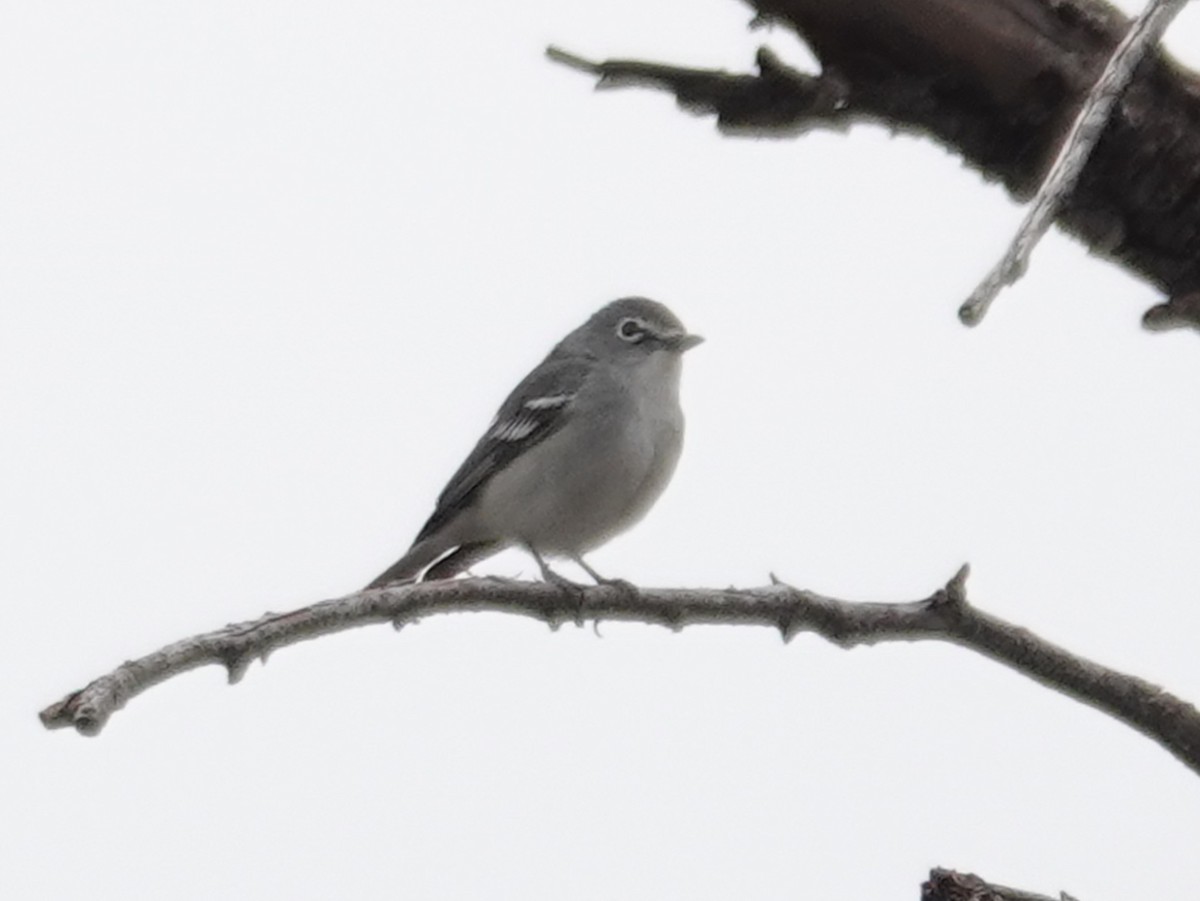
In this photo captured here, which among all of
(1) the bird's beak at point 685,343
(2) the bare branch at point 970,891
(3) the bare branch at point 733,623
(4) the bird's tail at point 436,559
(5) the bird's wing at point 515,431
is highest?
(1) the bird's beak at point 685,343

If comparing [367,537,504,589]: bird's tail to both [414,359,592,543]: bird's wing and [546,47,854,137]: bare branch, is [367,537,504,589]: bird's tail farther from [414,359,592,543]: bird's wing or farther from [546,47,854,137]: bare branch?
[546,47,854,137]: bare branch

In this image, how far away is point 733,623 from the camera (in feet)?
→ 13.5

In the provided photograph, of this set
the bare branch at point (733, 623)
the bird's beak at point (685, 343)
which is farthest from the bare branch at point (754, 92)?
the bird's beak at point (685, 343)

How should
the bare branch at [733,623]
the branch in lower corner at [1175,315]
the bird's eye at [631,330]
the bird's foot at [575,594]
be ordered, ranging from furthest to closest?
the bird's eye at [631,330] < the bird's foot at [575,594] < the branch in lower corner at [1175,315] < the bare branch at [733,623]

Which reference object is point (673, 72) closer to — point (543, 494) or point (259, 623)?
point (259, 623)

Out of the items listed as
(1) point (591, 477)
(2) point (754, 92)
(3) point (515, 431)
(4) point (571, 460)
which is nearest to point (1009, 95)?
(2) point (754, 92)

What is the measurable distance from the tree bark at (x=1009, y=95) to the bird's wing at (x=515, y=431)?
5415mm

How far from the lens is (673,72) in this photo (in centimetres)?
323

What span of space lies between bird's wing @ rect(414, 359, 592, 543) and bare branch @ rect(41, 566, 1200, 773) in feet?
14.7

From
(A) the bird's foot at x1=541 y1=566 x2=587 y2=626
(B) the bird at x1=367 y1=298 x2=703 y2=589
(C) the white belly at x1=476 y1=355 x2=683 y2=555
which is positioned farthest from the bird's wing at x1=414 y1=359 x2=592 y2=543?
(A) the bird's foot at x1=541 y1=566 x2=587 y2=626

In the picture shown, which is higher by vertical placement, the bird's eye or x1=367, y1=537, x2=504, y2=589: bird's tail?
the bird's eye

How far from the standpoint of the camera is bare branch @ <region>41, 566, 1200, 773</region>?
295 centimetres

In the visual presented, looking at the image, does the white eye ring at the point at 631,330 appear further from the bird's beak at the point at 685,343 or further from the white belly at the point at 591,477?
the white belly at the point at 591,477

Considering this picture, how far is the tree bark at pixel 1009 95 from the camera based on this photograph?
3.22 metres
